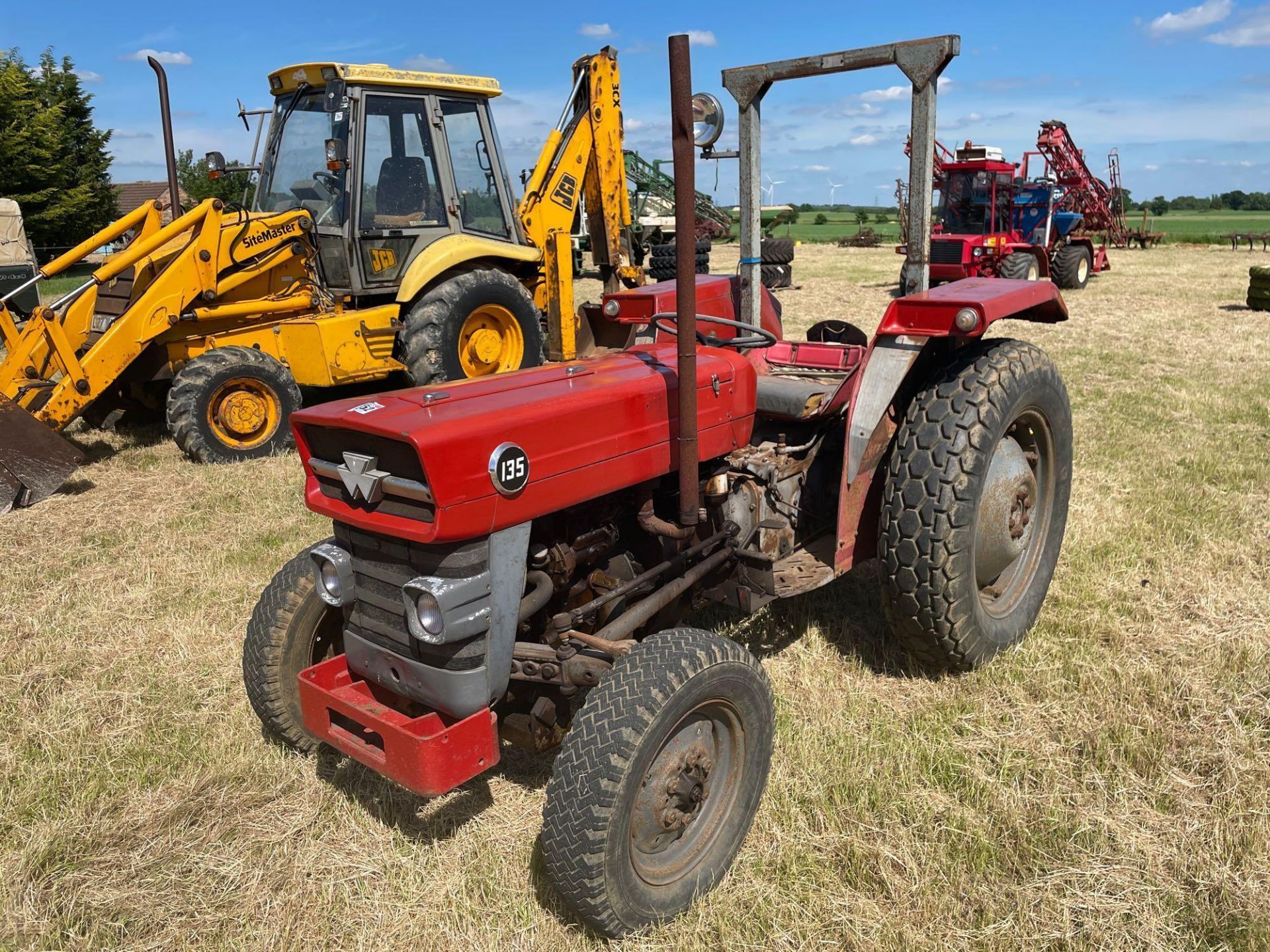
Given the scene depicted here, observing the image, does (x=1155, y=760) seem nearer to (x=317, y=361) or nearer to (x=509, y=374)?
(x=509, y=374)

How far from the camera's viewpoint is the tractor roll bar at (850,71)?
290 cm

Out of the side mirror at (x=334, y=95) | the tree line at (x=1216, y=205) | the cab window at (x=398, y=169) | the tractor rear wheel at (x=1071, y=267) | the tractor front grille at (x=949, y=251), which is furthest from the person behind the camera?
the tree line at (x=1216, y=205)

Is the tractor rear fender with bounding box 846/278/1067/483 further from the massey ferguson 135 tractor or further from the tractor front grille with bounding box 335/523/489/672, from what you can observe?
the tractor front grille with bounding box 335/523/489/672

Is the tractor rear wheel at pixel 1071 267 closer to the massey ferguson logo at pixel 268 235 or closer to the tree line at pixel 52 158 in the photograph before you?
the massey ferguson logo at pixel 268 235

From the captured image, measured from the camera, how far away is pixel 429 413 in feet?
7.13

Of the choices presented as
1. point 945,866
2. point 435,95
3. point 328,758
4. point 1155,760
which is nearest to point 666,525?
point 945,866

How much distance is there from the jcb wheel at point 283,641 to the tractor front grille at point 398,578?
0.32 meters

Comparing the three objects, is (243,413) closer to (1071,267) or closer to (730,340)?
(730,340)

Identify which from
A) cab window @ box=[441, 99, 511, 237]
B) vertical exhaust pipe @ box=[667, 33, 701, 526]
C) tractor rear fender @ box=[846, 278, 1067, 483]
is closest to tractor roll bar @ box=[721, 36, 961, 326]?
tractor rear fender @ box=[846, 278, 1067, 483]

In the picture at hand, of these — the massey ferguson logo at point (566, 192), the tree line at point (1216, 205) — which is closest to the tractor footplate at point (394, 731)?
the massey ferguson logo at point (566, 192)

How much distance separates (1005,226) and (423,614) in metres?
15.2

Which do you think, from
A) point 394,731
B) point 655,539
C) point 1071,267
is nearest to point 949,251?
point 1071,267

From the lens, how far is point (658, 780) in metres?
2.21

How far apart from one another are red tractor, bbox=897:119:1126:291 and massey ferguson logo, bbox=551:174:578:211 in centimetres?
662
